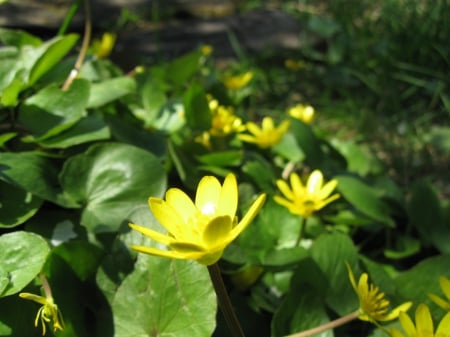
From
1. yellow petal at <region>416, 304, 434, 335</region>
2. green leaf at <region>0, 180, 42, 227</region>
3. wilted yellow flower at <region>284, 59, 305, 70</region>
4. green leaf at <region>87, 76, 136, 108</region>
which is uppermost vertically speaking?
yellow petal at <region>416, 304, 434, 335</region>

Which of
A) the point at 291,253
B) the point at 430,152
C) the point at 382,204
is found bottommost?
the point at 430,152

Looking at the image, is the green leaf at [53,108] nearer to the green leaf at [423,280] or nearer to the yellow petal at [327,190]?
the yellow petal at [327,190]

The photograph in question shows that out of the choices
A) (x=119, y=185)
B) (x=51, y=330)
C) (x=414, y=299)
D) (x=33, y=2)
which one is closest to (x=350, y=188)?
(x=414, y=299)

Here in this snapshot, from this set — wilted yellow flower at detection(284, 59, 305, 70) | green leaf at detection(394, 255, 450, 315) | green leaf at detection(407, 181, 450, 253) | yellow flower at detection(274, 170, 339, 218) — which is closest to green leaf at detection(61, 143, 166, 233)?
Answer: yellow flower at detection(274, 170, 339, 218)

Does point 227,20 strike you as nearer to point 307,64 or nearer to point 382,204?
point 307,64

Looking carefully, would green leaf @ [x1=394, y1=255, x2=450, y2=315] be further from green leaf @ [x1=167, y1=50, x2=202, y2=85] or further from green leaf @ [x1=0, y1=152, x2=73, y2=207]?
green leaf @ [x1=167, y1=50, x2=202, y2=85]

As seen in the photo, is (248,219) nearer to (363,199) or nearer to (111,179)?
(111,179)

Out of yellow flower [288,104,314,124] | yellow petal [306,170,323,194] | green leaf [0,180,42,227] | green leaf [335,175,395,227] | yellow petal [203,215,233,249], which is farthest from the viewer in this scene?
yellow flower [288,104,314,124]
